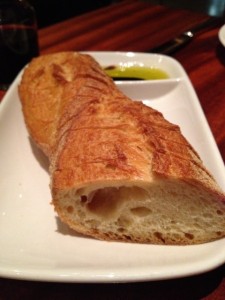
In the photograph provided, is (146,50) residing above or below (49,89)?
below

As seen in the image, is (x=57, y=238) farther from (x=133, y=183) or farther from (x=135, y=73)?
(x=135, y=73)

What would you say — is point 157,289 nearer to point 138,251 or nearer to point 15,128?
point 138,251

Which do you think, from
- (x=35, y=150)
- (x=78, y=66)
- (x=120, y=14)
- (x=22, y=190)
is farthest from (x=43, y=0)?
(x=22, y=190)

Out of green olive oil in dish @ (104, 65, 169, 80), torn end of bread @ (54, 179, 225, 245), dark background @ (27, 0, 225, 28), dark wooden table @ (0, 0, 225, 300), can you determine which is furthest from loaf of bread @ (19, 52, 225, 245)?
dark background @ (27, 0, 225, 28)

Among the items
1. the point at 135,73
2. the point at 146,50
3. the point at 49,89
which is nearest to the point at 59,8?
the point at 146,50

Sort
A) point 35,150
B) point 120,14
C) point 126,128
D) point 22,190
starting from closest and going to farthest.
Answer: point 126,128, point 22,190, point 35,150, point 120,14

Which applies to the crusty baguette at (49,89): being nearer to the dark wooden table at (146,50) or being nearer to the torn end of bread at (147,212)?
the torn end of bread at (147,212)

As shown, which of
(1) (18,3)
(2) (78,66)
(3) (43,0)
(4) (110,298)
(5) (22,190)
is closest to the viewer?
(4) (110,298)
